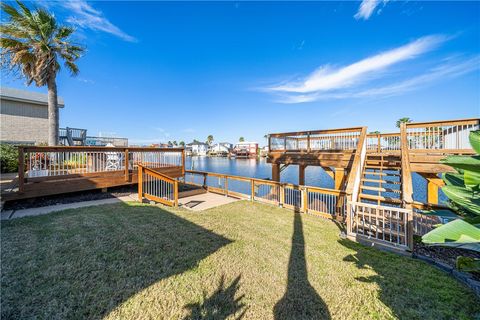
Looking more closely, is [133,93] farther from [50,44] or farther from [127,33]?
[50,44]

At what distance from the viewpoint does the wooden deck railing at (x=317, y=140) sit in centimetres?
810

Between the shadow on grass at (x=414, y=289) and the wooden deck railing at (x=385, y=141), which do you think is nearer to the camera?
the shadow on grass at (x=414, y=289)

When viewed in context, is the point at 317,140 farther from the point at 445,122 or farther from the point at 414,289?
the point at 414,289

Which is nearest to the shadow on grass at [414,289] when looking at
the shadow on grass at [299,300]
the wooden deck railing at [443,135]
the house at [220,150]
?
the shadow on grass at [299,300]

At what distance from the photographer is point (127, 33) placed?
1191 centimetres

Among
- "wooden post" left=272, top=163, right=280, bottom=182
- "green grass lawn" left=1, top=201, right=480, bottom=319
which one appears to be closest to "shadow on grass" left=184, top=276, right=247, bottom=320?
→ "green grass lawn" left=1, top=201, right=480, bottom=319

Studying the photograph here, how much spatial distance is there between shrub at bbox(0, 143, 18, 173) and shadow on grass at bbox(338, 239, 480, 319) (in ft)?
51.3

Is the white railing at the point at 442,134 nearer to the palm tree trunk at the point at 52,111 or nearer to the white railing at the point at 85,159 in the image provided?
the white railing at the point at 85,159

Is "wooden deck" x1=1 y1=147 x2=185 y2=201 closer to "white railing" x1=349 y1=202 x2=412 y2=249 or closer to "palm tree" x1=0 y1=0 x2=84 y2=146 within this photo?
"palm tree" x1=0 y1=0 x2=84 y2=146

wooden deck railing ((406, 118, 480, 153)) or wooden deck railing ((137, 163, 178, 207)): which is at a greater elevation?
wooden deck railing ((406, 118, 480, 153))

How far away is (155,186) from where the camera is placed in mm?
6621

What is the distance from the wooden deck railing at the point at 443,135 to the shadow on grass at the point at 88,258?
25.2 feet

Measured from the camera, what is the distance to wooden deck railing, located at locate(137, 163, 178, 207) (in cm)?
607

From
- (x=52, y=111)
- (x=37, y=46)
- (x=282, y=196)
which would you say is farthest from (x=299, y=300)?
(x=37, y=46)
